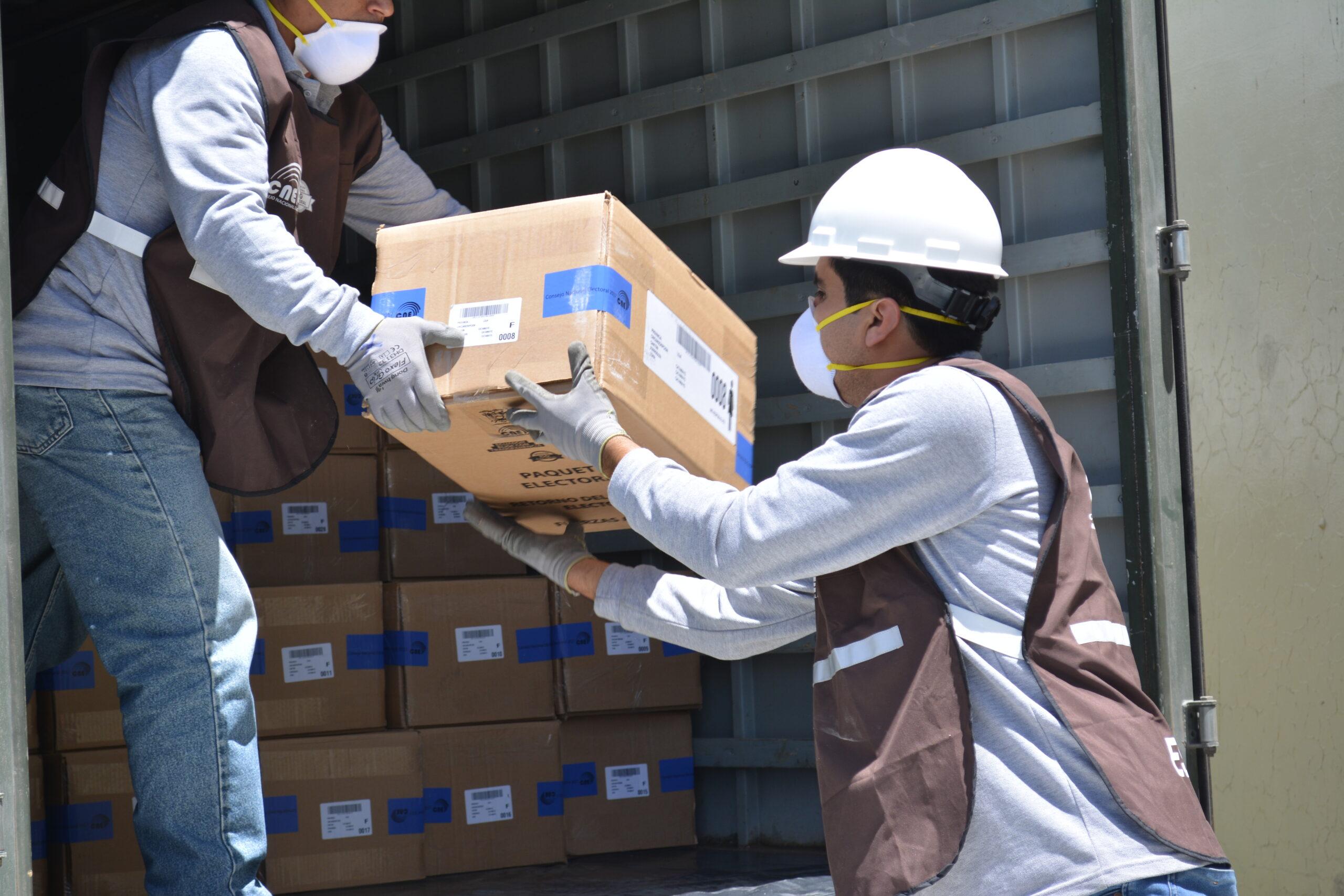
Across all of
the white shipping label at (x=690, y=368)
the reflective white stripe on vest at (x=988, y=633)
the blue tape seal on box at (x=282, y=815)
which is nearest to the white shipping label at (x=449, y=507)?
the blue tape seal on box at (x=282, y=815)

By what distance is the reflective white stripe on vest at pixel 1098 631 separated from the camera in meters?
1.68

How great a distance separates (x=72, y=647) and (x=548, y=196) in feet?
6.97

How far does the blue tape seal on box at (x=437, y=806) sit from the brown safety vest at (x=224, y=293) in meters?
1.38

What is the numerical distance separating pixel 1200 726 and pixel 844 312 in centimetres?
131

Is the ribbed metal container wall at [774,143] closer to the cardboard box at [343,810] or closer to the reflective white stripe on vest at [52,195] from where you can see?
the cardboard box at [343,810]

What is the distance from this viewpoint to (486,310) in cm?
226

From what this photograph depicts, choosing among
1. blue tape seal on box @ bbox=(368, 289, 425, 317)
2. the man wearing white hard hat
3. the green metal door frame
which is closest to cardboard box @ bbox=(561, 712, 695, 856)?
the green metal door frame

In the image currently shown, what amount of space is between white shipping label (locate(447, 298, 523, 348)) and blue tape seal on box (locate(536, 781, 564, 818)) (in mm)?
1781

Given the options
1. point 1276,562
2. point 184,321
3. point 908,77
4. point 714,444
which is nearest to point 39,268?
point 184,321

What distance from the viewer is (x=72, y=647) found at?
98.7 inches

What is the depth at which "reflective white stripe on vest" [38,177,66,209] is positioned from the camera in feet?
7.34

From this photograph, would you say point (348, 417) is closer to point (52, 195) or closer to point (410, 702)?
point (410, 702)

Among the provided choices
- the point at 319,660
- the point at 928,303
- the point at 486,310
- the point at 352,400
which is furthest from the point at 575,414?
the point at 352,400

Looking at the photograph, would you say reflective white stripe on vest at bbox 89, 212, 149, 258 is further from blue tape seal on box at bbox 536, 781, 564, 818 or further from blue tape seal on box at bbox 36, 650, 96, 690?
blue tape seal on box at bbox 536, 781, 564, 818
